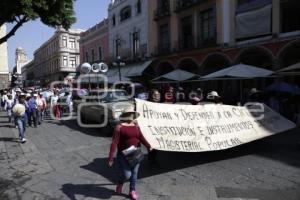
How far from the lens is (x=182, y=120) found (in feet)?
25.6

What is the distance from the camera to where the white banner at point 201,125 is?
7227 millimetres

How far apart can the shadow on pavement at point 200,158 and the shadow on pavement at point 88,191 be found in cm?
50

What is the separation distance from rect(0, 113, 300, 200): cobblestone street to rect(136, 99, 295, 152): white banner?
0.50 meters

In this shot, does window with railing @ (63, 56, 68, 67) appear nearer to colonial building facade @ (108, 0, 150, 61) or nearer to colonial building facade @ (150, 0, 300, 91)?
colonial building facade @ (108, 0, 150, 61)

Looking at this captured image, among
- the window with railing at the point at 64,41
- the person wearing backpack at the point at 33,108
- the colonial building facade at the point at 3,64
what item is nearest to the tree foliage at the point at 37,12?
the person wearing backpack at the point at 33,108

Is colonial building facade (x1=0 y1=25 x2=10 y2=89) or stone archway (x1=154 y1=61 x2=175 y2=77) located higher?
colonial building facade (x1=0 y1=25 x2=10 y2=89)

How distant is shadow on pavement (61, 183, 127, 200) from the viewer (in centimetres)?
611

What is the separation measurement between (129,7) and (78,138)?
23615 millimetres

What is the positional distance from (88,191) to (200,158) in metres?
3.06

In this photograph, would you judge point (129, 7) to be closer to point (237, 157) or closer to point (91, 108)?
point (91, 108)

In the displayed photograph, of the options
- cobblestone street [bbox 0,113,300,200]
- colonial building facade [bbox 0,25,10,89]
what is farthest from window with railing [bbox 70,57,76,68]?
cobblestone street [bbox 0,113,300,200]

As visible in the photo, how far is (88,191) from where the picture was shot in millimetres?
6367

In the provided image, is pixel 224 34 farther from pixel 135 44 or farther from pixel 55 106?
pixel 135 44

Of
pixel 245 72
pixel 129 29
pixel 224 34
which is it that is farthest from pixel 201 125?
pixel 129 29
